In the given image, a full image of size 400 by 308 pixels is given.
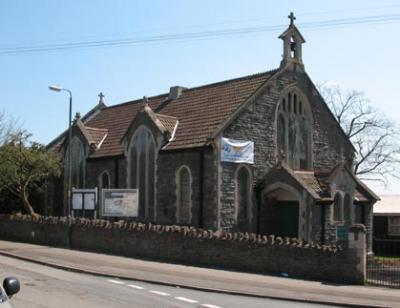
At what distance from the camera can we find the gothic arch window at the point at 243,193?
29438 mm

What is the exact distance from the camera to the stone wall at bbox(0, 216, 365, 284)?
19.2 m

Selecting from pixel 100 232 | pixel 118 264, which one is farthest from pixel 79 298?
pixel 100 232

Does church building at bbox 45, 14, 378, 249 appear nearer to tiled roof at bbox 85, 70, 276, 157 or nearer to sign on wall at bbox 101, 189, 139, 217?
tiled roof at bbox 85, 70, 276, 157

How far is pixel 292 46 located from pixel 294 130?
4534mm

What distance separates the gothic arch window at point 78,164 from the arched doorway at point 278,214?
13.0 metres

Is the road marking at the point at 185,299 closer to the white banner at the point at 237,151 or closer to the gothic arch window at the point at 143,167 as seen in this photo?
the white banner at the point at 237,151

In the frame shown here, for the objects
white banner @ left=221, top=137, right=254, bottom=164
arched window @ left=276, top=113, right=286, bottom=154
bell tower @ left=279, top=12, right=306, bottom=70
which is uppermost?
bell tower @ left=279, top=12, right=306, bottom=70

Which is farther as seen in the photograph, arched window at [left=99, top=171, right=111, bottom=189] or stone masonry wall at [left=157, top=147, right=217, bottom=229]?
arched window at [left=99, top=171, right=111, bottom=189]

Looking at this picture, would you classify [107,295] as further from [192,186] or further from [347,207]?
[347,207]

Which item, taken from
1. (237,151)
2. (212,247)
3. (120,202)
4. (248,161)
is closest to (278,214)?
(248,161)

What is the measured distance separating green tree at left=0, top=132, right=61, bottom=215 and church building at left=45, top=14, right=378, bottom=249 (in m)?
3.07

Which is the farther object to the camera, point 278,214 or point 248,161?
point 278,214

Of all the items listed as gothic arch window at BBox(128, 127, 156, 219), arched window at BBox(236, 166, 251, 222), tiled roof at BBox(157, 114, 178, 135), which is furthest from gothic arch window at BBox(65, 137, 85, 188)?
arched window at BBox(236, 166, 251, 222)

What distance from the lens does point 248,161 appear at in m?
29.8
